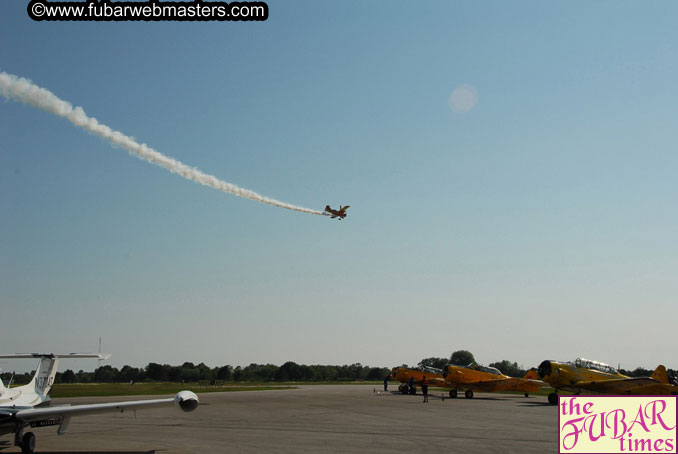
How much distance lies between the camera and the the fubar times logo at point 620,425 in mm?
12625

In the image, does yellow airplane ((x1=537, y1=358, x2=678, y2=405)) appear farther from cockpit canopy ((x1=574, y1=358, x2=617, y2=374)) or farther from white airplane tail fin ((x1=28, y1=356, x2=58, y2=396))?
white airplane tail fin ((x1=28, y1=356, x2=58, y2=396))

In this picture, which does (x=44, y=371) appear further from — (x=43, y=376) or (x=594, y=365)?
(x=594, y=365)

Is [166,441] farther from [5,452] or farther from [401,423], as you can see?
[401,423]

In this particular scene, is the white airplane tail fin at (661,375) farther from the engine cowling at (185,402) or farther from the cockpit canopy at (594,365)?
the engine cowling at (185,402)

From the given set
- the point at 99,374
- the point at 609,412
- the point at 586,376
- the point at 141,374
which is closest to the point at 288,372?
the point at 141,374

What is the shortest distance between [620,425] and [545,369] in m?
26.3

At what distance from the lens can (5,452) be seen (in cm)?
1537

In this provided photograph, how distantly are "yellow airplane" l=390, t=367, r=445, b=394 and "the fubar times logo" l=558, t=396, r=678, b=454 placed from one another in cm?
3835

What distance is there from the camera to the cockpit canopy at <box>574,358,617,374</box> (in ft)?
123

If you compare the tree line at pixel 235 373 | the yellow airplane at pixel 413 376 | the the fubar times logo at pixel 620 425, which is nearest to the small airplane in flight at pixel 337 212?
the yellow airplane at pixel 413 376

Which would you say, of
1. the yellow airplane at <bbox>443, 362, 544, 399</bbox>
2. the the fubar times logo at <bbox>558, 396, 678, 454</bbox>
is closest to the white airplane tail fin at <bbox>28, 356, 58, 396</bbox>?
the the fubar times logo at <bbox>558, 396, 678, 454</bbox>

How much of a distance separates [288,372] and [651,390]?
143856mm

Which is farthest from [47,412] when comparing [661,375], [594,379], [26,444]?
[661,375]

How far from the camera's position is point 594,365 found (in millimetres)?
37625
